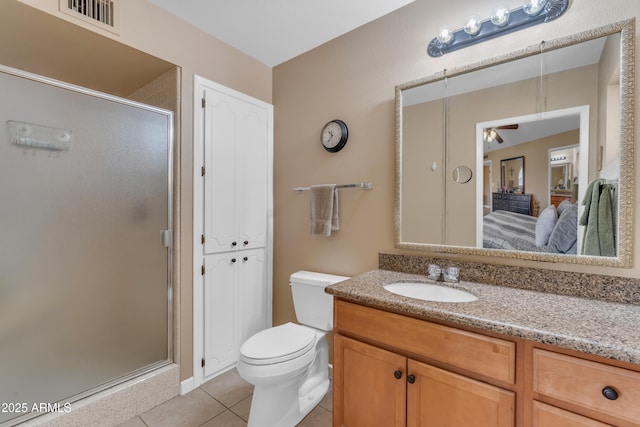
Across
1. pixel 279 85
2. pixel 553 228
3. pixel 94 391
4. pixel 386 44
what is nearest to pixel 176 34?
pixel 279 85

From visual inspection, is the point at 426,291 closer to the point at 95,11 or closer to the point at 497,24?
the point at 497,24

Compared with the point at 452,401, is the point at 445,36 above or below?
above

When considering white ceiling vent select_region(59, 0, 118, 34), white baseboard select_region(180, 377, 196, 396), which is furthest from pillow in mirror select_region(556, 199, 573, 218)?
white ceiling vent select_region(59, 0, 118, 34)

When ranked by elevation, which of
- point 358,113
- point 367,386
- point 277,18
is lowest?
point 367,386

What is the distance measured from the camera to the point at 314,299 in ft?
6.43

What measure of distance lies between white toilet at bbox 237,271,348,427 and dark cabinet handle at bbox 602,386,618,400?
3.91ft

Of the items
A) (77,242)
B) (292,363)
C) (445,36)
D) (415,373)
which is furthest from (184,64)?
(415,373)

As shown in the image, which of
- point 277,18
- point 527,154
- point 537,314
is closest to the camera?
point 537,314

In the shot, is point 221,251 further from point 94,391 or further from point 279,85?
point 279,85

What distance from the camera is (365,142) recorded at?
75.7 inches

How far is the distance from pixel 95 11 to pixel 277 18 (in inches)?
39.6

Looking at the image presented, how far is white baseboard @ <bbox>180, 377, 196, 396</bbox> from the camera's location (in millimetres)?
1881

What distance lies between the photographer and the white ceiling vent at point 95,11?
1457 millimetres

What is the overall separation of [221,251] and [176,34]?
1.48 m
